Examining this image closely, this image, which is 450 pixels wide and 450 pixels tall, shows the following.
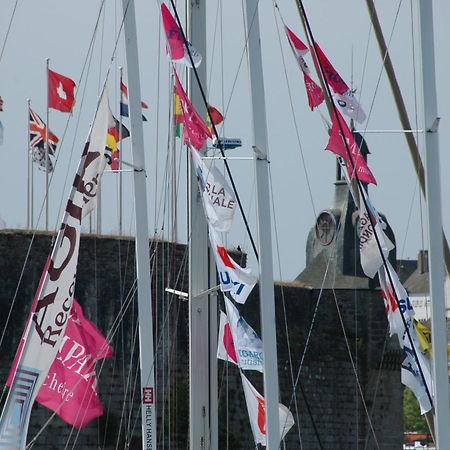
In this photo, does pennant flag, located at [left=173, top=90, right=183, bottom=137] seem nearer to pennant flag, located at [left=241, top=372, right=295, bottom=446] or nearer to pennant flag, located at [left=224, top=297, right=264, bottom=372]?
pennant flag, located at [left=224, top=297, right=264, bottom=372]

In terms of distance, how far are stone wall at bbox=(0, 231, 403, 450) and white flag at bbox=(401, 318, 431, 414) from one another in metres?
7.75

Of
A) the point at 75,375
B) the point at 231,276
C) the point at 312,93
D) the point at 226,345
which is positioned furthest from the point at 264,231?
the point at 312,93

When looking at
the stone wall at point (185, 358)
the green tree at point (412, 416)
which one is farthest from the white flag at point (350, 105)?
the green tree at point (412, 416)

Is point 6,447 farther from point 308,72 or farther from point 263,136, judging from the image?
point 308,72

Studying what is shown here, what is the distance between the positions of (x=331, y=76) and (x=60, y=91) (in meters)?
19.2

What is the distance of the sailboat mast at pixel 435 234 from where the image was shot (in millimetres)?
16516

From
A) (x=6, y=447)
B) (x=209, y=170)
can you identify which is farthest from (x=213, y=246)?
(x=6, y=447)

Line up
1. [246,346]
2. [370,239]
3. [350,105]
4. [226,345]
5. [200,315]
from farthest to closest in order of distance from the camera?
[350,105], [370,239], [226,345], [246,346], [200,315]

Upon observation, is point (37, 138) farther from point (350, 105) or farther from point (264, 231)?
point (264, 231)

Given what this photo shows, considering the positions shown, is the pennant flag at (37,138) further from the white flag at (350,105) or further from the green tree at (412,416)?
the green tree at (412,416)

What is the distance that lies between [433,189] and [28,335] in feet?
13.3

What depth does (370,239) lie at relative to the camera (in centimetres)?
1911

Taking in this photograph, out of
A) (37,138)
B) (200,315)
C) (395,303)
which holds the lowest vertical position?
(200,315)

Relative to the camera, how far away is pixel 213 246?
17844 millimetres
